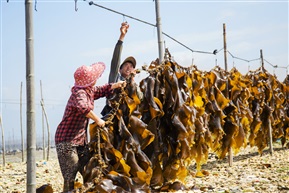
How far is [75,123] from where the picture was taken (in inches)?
199

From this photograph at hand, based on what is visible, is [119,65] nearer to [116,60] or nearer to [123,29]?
[116,60]

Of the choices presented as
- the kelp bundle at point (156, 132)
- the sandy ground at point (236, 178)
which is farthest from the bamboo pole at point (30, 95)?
the sandy ground at point (236, 178)

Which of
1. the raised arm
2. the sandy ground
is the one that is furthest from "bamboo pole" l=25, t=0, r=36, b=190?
the sandy ground

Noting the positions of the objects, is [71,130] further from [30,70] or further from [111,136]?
[30,70]

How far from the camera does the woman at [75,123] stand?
5.00m

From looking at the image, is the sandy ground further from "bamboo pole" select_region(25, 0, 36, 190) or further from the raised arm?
"bamboo pole" select_region(25, 0, 36, 190)

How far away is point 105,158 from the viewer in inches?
207

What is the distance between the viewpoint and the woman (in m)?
5.00

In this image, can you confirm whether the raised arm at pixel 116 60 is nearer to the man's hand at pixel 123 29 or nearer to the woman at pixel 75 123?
the man's hand at pixel 123 29

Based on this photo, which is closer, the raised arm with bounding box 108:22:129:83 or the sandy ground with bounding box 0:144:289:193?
the raised arm with bounding box 108:22:129:83

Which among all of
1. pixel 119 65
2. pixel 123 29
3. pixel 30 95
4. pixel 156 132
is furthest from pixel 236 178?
pixel 30 95

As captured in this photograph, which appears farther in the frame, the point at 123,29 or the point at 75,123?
the point at 123,29

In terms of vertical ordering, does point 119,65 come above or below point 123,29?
below

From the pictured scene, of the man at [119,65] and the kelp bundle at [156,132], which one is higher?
the man at [119,65]
